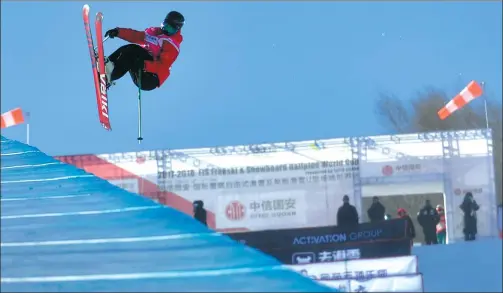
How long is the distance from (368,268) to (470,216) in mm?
3613

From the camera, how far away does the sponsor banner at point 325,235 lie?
9125 mm

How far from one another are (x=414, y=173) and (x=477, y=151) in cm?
93

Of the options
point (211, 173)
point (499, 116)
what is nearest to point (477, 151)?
point (211, 173)

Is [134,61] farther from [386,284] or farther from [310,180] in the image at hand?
[310,180]

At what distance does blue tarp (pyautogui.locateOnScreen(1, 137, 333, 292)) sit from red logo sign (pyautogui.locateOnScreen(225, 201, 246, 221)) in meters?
8.86

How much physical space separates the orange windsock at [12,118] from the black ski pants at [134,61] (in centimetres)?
802

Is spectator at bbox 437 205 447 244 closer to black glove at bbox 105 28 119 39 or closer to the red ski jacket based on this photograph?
the red ski jacket

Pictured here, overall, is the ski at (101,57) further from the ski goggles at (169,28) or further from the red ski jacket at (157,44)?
the ski goggles at (169,28)

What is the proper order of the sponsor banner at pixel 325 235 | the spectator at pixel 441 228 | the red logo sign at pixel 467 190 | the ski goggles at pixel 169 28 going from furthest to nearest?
the red logo sign at pixel 467 190
the spectator at pixel 441 228
the sponsor banner at pixel 325 235
the ski goggles at pixel 169 28

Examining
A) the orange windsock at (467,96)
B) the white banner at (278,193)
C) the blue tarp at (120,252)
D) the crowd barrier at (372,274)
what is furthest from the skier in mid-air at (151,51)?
the orange windsock at (467,96)

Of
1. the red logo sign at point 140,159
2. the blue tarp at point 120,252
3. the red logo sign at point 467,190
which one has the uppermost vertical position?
the red logo sign at point 140,159

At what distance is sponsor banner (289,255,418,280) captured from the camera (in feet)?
26.3

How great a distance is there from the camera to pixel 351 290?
800cm

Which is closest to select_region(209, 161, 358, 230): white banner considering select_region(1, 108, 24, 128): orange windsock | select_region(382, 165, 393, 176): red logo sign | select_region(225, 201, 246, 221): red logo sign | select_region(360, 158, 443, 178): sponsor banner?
select_region(225, 201, 246, 221): red logo sign
